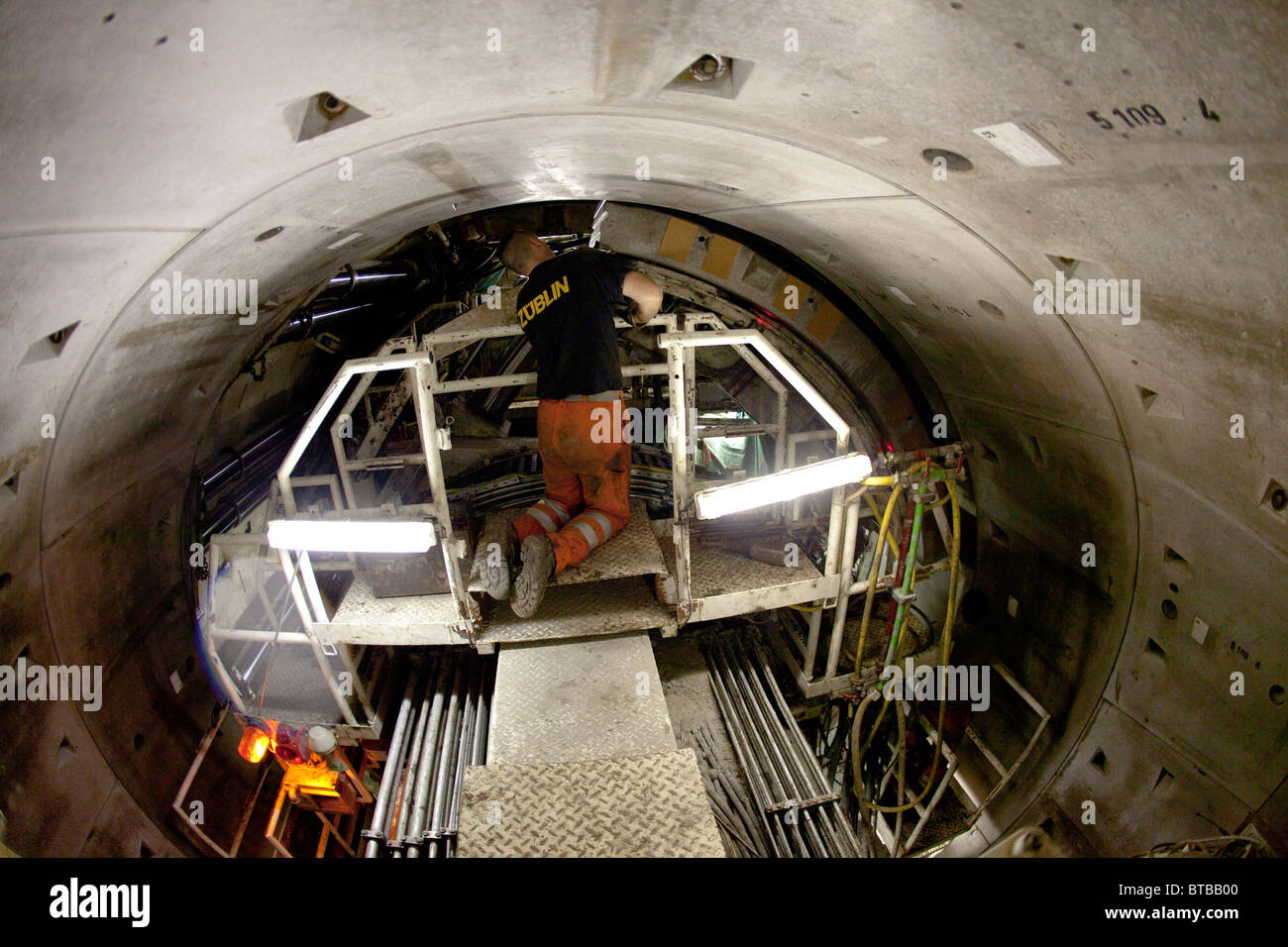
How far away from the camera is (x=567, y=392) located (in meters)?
4.43

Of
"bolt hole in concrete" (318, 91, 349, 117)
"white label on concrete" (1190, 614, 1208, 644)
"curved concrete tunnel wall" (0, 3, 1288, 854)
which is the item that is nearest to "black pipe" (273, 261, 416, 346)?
"curved concrete tunnel wall" (0, 3, 1288, 854)

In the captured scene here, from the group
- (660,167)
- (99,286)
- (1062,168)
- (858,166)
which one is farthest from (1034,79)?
(99,286)

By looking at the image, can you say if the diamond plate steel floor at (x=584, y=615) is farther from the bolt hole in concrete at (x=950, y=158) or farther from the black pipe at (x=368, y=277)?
the black pipe at (x=368, y=277)

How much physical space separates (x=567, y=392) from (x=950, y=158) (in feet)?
8.59

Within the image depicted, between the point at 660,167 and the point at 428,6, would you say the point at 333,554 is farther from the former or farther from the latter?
the point at 428,6

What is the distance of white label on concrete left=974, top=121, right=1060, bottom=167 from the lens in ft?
7.39

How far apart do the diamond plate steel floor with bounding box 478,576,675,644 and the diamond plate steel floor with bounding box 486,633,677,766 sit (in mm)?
111

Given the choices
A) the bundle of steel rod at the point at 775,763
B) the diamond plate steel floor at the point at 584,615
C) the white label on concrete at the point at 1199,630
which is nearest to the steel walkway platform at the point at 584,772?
the diamond plate steel floor at the point at 584,615

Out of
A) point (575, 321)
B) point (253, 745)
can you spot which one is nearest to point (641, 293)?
point (575, 321)

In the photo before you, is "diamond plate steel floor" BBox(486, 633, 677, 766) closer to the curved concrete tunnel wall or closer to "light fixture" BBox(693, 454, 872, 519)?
"light fixture" BBox(693, 454, 872, 519)

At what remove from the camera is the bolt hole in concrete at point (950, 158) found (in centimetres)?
256

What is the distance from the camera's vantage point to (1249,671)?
343 centimetres

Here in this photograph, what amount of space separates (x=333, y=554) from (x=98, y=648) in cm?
197

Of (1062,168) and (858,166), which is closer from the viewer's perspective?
(1062,168)
